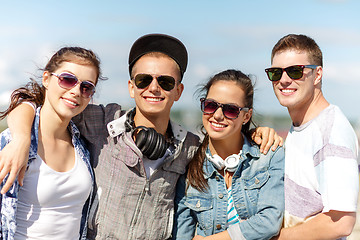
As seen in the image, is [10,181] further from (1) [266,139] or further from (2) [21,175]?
(1) [266,139]

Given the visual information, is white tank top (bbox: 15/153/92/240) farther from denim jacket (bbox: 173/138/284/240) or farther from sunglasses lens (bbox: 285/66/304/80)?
sunglasses lens (bbox: 285/66/304/80)

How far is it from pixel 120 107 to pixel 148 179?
789 mm

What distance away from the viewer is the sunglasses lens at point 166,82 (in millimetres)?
3552

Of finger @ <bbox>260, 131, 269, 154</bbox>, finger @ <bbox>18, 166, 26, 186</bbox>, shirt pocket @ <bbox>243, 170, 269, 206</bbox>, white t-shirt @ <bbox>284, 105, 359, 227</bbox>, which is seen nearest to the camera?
white t-shirt @ <bbox>284, 105, 359, 227</bbox>

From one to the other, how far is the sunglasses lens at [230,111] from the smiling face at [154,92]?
1.56ft

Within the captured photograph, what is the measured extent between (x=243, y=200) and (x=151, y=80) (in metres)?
1.29

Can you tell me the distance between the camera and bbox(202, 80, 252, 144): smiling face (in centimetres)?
355

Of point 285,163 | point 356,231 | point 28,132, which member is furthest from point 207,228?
point 356,231

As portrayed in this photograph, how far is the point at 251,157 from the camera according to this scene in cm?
360

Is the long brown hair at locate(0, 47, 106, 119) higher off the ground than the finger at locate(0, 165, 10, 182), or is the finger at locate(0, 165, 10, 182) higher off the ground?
the long brown hair at locate(0, 47, 106, 119)

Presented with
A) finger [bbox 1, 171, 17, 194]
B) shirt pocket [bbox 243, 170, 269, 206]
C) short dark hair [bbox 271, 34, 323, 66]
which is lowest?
shirt pocket [bbox 243, 170, 269, 206]

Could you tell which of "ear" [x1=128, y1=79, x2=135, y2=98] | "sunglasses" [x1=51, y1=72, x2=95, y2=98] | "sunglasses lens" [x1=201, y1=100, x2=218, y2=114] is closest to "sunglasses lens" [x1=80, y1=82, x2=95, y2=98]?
"sunglasses" [x1=51, y1=72, x2=95, y2=98]

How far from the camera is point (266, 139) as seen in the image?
12.0 feet

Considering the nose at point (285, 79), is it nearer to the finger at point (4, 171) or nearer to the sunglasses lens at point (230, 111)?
the sunglasses lens at point (230, 111)
